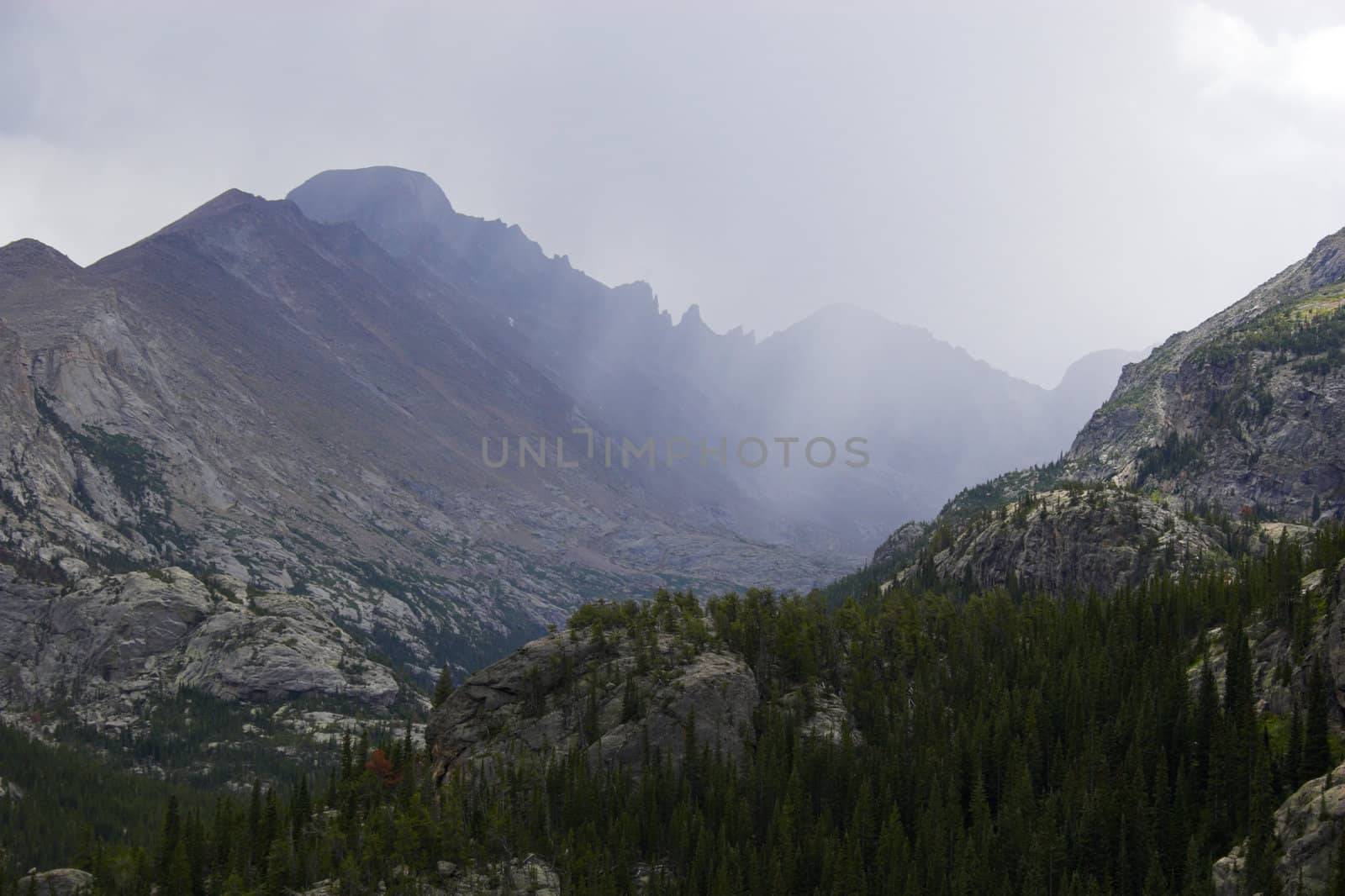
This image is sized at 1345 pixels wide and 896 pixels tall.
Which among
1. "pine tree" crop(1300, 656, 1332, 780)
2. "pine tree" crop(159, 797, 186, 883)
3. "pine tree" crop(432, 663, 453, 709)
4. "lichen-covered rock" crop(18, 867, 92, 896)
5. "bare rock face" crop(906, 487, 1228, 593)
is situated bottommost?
"lichen-covered rock" crop(18, 867, 92, 896)

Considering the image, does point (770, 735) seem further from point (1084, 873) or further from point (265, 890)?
point (265, 890)

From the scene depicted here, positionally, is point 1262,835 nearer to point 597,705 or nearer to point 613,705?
point 613,705

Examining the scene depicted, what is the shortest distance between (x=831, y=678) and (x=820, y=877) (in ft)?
152

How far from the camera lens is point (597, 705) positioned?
5344 inches

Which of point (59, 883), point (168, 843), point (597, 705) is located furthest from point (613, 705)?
point (59, 883)

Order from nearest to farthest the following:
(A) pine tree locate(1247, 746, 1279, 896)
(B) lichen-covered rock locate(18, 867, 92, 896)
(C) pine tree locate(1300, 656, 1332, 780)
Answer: (A) pine tree locate(1247, 746, 1279, 896), (C) pine tree locate(1300, 656, 1332, 780), (B) lichen-covered rock locate(18, 867, 92, 896)

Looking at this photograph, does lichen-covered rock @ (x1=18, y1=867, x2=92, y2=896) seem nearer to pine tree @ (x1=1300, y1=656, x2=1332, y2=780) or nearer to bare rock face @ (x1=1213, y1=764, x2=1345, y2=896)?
bare rock face @ (x1=1213, y1=764, x2=1345, y2=896)

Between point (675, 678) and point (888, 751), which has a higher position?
point (675, 678)

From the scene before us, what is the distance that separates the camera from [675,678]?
5399 inches

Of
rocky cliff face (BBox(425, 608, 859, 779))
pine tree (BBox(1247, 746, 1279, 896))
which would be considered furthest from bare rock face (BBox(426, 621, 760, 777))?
pine tree (BBox(1247, 746, 1279, 896))

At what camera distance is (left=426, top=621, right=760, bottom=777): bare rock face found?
130 m

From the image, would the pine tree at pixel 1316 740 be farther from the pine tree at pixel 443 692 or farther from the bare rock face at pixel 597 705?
the pine tree at pixel 443 692

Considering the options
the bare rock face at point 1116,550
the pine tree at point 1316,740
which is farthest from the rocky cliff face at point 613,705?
the bare rock face at point 1116,550

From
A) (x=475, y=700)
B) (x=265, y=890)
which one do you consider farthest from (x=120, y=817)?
(x=265, y=890)
